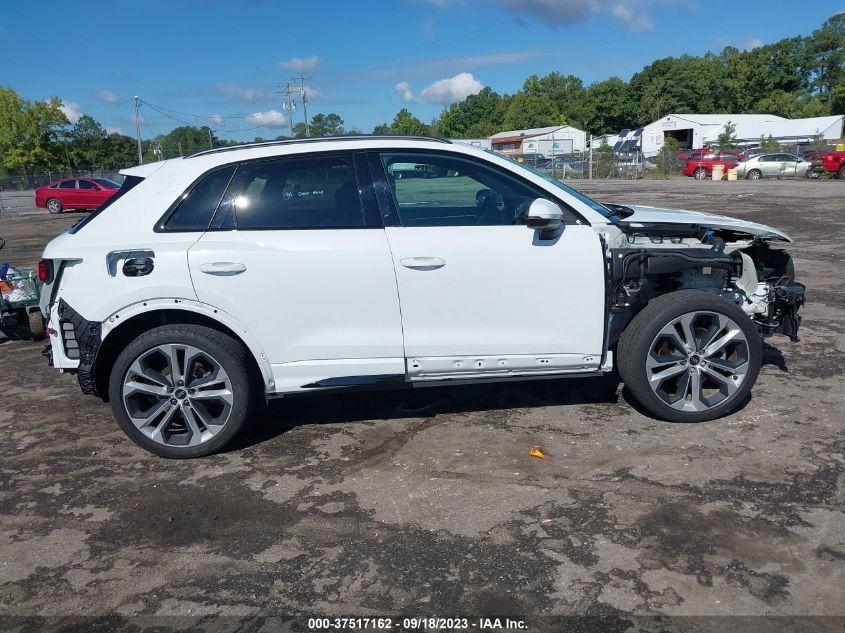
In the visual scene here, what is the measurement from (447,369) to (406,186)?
3.90 ft

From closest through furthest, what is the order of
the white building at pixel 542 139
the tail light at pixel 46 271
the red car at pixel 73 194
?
the tail light at pixel 46 271 < the red car at pixel 73 194 < the white building at pixel 542 139

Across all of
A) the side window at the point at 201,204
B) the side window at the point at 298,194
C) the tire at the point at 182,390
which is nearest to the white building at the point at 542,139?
the side window at the point at 298,194

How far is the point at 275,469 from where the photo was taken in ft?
13.7

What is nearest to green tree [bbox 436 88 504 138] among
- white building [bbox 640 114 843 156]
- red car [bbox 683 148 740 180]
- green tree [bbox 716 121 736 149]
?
white building [bbox 640 114 843 156]

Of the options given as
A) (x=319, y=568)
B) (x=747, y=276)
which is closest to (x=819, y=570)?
(x=319, y=568)

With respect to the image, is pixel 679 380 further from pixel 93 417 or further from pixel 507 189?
pixel 93 417

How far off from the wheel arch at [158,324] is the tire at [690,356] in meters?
2.32

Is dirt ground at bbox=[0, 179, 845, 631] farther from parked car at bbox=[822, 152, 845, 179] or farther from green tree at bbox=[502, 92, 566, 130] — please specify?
green tree at bbox=[502, 92, 566, 130]

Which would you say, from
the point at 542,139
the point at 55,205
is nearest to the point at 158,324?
the point at 55,205

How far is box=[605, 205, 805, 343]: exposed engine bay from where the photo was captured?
4.42 metres

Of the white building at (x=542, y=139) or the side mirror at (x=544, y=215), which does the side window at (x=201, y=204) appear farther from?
the white building at (x=542, y=139)

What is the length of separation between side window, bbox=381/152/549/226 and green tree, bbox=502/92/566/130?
112 metres

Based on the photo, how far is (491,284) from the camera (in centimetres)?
421

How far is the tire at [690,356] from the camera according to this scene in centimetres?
438
